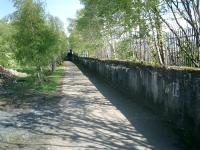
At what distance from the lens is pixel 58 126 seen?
10.6 m

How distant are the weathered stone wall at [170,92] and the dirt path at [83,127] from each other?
419 mm

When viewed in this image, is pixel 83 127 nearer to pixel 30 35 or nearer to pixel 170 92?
pixel 170 92

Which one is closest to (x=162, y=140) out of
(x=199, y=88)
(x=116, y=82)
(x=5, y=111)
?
(x=199, y=88)

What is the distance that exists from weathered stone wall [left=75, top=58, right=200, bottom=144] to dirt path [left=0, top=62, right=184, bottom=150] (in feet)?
1.37

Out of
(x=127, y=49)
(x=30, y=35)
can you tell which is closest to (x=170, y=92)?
(x=127, y=49)

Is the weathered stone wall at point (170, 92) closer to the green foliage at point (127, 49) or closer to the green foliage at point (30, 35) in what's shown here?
the green foliage at point (127, 49)

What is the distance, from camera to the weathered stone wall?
8.94 metres

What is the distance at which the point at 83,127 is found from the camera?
10266 millimetres

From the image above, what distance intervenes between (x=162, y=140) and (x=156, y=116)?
3.12 m

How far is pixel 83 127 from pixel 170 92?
2.56m

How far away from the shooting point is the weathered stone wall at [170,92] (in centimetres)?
894

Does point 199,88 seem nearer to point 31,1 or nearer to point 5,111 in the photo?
point 5,111

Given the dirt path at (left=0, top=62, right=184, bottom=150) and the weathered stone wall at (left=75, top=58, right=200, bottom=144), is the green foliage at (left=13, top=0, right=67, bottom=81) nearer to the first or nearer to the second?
the weathered stone wall at (left=75, top=58, right=200, bottom=144)

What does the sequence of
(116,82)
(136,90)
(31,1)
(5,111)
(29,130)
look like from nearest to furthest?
(29,130) < (5,111) < (136,90) < (116,82) < (31,1)
